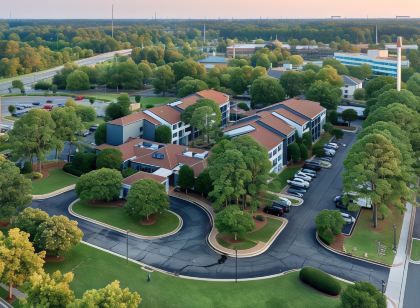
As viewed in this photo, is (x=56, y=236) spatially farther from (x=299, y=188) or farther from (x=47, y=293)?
(x=299, y=188)

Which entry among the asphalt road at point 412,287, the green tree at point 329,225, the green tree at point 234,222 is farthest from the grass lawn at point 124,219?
the asphalt road at point 412,287

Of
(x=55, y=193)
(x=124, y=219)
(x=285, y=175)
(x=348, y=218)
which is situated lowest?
(x=124, y=219)

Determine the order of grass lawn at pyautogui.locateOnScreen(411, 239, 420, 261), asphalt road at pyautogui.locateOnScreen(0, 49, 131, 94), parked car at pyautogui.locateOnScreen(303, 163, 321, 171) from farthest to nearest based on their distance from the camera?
asphalt road at pyautogui.locateOnScreen(0, 49, 131, 94) < parked car at pyautogui.locateOnScreen(303, 163, 321, 171) < grass lawn at pyautogui.locateOnScreen(411, 239, 420, 261)

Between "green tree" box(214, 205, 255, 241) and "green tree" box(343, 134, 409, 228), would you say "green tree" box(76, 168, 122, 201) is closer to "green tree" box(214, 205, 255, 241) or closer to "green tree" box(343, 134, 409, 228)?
"green tree" box(214, 205, 255, 241)

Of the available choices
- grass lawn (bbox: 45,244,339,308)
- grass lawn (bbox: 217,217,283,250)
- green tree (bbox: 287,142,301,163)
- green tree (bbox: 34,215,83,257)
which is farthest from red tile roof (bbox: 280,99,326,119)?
green tree (bbox: 34,215,83,257)

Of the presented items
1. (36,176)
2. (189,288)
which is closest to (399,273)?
(189,288)

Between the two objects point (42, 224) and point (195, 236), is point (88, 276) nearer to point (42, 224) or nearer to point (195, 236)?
point (42, 224)
